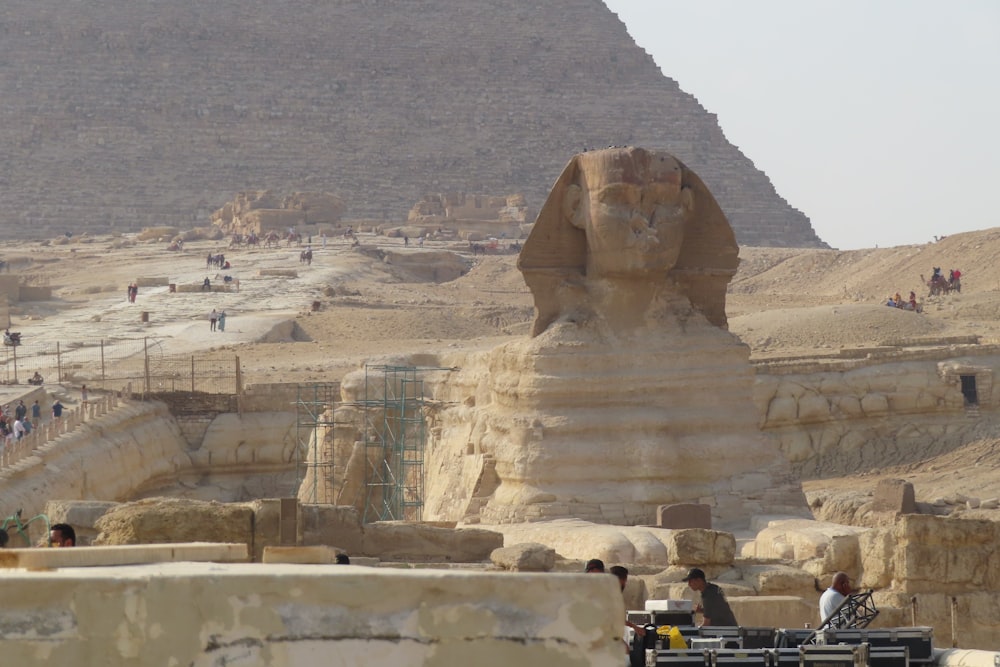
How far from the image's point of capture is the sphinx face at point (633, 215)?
13273mm

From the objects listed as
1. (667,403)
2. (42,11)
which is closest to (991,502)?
(667,403)

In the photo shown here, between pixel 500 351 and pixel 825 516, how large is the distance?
2.54 metres

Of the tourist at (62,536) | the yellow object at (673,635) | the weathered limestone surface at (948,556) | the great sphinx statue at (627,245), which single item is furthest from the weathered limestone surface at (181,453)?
the yellow object at (673,635)

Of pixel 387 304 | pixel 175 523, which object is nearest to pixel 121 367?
pixel 387 304

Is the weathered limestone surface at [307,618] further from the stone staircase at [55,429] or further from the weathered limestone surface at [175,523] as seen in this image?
the stone staircase at [55,429]

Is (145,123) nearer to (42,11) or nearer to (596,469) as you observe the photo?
(42,11)

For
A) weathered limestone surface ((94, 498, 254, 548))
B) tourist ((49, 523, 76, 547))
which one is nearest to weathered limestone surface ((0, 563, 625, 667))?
tourist ((49, 523, 76, 547))

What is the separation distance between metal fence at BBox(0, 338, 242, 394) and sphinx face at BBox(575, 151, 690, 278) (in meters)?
9.16

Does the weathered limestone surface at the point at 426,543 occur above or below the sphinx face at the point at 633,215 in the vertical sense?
below

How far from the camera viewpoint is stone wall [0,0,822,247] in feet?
517

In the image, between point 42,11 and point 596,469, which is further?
point 42,11

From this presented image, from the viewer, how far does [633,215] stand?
13289 mm

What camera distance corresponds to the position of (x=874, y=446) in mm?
21797

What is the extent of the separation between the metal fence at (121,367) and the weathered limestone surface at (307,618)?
18.3 m
